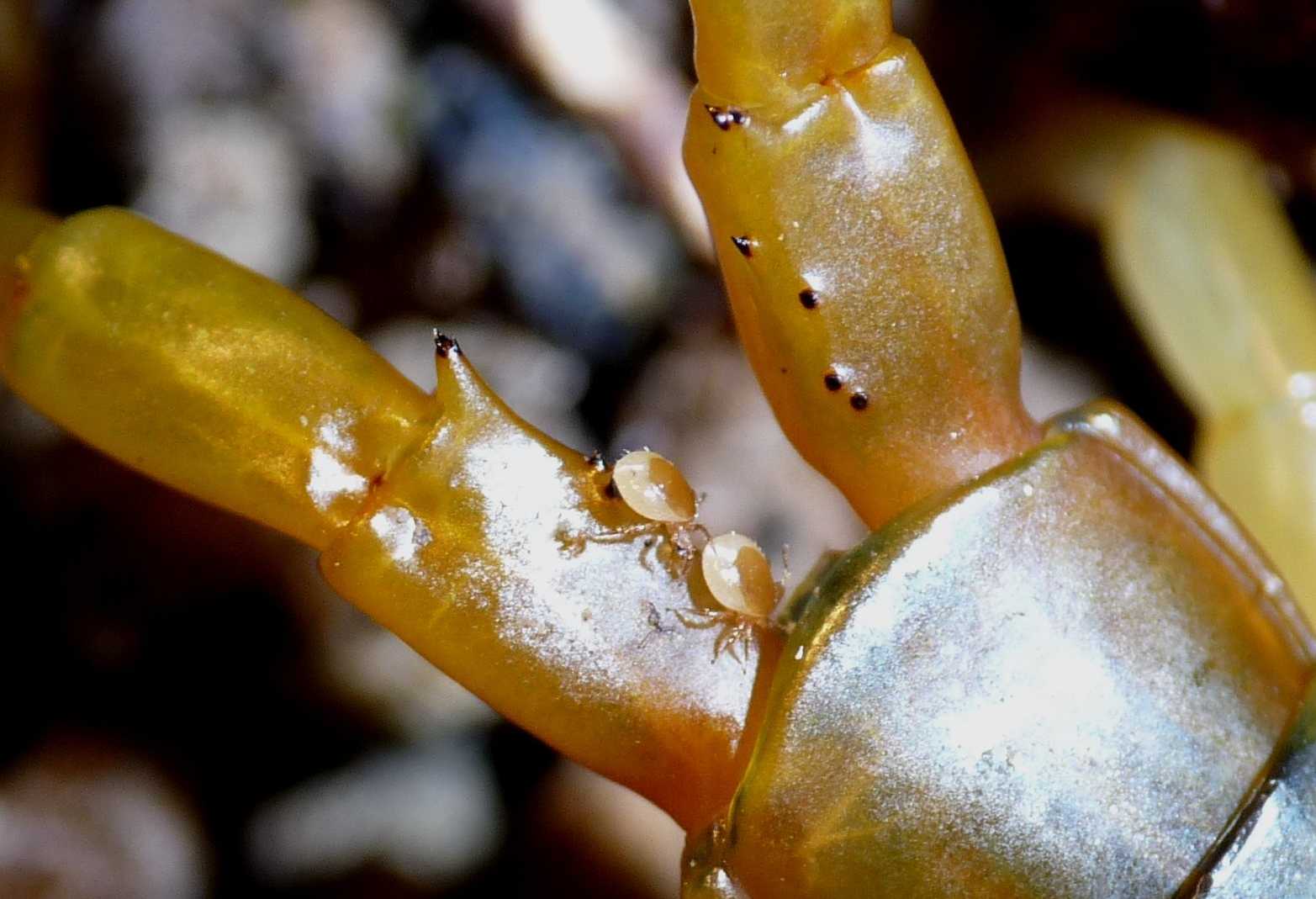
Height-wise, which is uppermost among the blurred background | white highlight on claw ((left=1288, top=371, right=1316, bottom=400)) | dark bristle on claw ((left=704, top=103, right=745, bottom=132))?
white highlight on claw ((left=1288, top=371, right=1316, bottom=400))

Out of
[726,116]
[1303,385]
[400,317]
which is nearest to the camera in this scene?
[726,116]

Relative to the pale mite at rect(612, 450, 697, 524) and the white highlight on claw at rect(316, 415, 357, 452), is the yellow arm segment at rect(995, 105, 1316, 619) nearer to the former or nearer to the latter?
the pale mite at rect(612, 450, 697, 524)

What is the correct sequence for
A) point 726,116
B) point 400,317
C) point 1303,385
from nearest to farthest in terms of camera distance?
point 726,116, point 1303,385, point 400,317

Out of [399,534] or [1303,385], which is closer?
[399,534]

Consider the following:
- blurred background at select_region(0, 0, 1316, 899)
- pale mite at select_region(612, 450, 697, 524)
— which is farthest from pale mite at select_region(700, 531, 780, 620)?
blurred background at select_region(0, 0, 1316, 899)

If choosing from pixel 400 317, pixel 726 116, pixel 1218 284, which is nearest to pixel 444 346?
pixel 726 116

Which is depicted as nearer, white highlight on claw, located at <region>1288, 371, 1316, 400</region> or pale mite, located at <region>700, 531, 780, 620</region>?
pale mite, located at <region>700, 531, 780, 620</region>

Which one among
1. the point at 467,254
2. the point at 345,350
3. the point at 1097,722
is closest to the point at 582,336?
the point at 467,254

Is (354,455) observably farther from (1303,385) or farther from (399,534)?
(1303,385)
